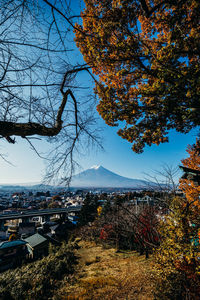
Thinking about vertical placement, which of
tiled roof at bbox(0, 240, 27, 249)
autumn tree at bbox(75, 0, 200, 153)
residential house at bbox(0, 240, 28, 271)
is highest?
autumn tree at bbox(75, 0, 200, 153)

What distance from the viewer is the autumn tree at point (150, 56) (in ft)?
12.6

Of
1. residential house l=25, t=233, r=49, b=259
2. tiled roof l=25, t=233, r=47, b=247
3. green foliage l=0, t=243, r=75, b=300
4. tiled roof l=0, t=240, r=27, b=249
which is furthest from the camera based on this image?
tiled roof l=25, t=233, r=47, b=247

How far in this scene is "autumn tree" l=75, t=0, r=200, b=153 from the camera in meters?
3.86

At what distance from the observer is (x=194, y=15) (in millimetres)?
3809

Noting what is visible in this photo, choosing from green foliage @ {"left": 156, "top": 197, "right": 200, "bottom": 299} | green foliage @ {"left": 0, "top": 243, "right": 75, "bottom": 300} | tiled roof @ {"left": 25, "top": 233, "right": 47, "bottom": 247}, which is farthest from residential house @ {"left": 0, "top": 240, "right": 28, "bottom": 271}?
green foliage @ {"left": 156, "top": 197, "right": 200, "bottom": 299}

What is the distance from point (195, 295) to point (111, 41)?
8426mm

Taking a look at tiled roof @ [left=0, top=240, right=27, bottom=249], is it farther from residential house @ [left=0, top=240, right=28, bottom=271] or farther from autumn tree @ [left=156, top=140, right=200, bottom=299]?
autumn tree @ [left=156, top=140, right=200, bottom=299]

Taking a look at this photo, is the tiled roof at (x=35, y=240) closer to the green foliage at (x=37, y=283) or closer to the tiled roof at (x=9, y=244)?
the tiled roof at (x=9, y=244)

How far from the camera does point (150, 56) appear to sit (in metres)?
4.19

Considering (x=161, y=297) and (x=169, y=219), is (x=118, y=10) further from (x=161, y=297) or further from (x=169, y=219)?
(x=161, y=297)

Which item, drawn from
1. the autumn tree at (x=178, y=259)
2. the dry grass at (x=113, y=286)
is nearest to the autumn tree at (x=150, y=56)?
the autumn tree at (x=178, y=259)

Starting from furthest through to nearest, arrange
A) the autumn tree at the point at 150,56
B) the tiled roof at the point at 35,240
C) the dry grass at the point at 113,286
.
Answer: the tiled roof at the point at 35,240 < the dry grass at the point at 113,286 < the autumn tree at the point at 150,56

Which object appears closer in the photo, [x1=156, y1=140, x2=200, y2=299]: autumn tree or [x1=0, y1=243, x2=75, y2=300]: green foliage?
[x1=156, y1=140, x2=200, y2=299]: autumn tree

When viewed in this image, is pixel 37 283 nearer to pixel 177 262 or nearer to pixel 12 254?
pixel 177 262
